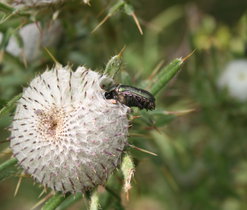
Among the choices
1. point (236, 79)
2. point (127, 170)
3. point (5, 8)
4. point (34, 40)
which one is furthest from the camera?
point (236, 79)

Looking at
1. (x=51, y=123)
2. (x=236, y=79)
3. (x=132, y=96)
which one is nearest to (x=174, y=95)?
(x=236, y=79)

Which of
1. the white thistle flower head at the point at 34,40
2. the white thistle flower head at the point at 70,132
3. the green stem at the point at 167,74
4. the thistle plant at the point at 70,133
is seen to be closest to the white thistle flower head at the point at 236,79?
the green stem at the point at 167,74

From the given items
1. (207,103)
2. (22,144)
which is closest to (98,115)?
(22,144)

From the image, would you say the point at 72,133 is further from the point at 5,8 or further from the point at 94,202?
the point at 5,8

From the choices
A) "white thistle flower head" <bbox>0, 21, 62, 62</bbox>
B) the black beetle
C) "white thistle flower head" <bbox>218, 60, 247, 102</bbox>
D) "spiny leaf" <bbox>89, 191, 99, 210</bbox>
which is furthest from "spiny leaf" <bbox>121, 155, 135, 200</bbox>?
"white thistle flower head" <bbox>218, 60, 247, 102</bbox>

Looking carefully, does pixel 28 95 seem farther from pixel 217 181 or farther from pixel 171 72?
pixel 217 181

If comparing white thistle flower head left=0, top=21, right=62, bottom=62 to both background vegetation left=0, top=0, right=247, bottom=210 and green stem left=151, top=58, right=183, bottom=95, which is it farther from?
green stem left=151, top=58, right=183, bottom=95
